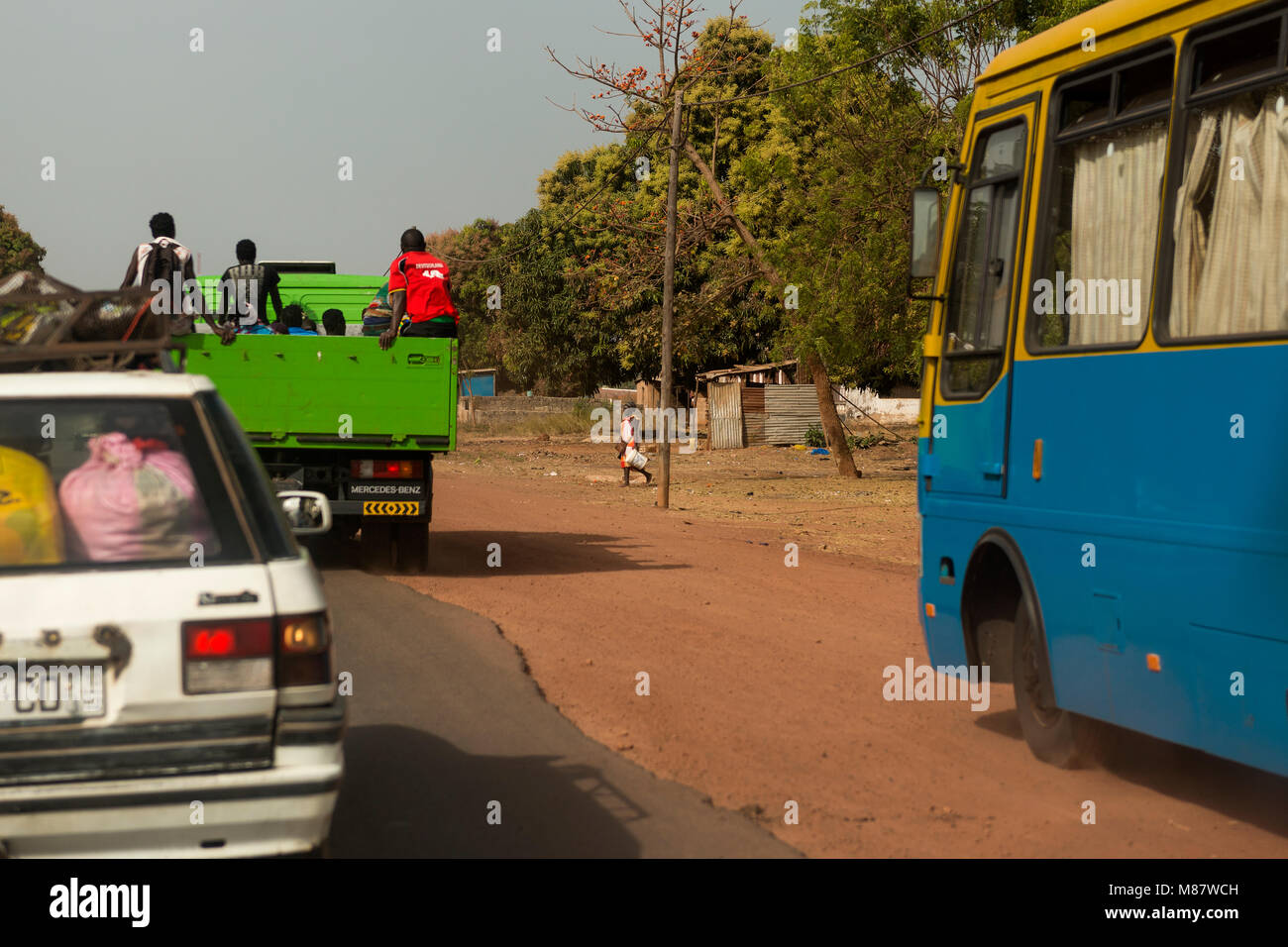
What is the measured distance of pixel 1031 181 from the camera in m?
6.83

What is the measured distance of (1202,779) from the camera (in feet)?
21.4

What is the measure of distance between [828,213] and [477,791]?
67.6 ft

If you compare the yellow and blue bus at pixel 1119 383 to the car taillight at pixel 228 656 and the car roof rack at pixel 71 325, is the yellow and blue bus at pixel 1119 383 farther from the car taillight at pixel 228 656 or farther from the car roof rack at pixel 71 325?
the car roof rack at pixel 71 325

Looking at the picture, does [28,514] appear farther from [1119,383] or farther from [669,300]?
[669,300]

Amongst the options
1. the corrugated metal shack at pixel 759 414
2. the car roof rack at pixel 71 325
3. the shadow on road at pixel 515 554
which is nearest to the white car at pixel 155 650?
the car roof rack at pixel 71 325

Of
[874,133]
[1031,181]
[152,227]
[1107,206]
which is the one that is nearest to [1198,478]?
[1107,206]

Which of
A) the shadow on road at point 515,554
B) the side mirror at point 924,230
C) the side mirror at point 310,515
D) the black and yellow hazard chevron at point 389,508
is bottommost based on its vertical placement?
the shadow on road at point 515,554

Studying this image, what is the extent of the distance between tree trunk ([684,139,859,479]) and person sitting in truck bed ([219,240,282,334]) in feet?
47.0

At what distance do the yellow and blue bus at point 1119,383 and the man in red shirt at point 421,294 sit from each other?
6.23 metres

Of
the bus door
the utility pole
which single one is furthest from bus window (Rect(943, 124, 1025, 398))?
the utility pole

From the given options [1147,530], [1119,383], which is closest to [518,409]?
[1119,383]

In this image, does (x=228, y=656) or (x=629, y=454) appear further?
(x=629, y=454)

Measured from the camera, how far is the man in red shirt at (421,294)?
42.0ft

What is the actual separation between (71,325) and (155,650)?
1.35 m
